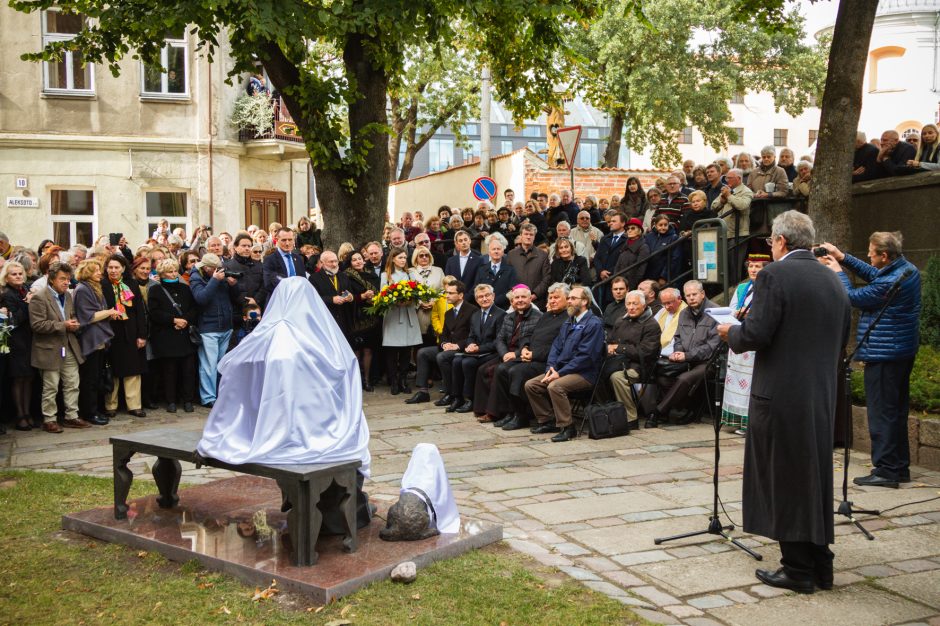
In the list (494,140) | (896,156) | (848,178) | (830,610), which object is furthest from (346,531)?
(494,140)

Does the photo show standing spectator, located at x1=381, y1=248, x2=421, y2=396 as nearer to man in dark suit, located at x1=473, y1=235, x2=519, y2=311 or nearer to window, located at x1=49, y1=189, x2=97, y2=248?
man in dark suit, located at x1=473, y1=235, x2=519, y2=311

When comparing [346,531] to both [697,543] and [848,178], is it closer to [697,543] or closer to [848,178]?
[697,543]

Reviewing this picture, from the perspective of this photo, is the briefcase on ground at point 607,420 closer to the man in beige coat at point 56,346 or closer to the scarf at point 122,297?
the scarf at point 122,297

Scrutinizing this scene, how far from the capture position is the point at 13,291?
38.2 ft

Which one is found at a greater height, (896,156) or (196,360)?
(896,156)

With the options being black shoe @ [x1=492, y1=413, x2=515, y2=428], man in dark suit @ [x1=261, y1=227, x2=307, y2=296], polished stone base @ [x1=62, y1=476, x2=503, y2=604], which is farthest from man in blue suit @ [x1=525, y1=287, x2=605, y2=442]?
man in dark suit @ [x1=261, y1=227, x2=307, y2=296]

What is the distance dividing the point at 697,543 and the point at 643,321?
5.29 meters

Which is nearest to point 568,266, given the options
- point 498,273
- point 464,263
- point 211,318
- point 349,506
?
point 498,273

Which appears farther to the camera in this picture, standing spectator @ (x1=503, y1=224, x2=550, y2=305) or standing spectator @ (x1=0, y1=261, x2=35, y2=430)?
standing spectator @ (x1=503, y1=224, x2=550, y2=305)

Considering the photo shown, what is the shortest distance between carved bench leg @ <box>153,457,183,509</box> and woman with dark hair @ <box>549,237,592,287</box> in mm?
8125

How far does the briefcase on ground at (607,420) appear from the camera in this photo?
10.7 meters

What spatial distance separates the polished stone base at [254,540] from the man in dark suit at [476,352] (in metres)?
5.12

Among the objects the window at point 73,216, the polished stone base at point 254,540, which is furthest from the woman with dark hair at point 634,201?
the window at point 73,216

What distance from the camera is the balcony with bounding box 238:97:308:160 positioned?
2491 cm
